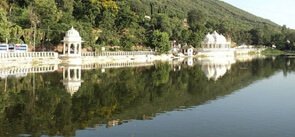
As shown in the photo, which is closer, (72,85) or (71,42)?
(72,85)

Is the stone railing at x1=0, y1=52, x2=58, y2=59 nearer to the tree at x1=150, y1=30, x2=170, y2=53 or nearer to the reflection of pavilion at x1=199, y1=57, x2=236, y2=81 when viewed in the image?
the reflection of pavilion at x1=199, y1=57, x2=236, y2=81

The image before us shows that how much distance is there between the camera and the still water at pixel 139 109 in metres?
20.9

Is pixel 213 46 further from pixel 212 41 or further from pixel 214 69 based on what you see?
pixel 214 69

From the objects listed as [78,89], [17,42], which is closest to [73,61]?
[17,42]

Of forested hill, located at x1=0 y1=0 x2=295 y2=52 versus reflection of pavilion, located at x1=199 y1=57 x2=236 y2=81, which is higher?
forested hill, located at x1=0 y1=0 x2=295 y2=52

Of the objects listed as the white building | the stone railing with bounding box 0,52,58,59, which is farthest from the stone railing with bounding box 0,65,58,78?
the white building

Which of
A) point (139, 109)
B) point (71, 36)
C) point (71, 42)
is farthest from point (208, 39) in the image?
point (139, 109)

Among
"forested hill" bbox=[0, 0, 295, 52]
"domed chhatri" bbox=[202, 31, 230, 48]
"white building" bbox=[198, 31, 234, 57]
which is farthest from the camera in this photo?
"domed chhatri" bbox=[202, 31, 230, 48]

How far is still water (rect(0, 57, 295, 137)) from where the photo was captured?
68.4 ft

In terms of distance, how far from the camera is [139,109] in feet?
89.3

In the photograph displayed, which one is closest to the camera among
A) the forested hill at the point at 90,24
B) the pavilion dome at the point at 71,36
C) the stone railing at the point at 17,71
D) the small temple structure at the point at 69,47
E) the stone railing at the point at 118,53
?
the stone railing at the point at 17,71

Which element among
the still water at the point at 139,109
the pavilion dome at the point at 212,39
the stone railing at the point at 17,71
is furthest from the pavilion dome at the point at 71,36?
the pavilion dome at the point at 212,39

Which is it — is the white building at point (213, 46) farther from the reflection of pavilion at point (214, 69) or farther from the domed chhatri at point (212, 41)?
the reflection of pavilion at point (214, 69)

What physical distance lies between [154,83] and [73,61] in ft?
86.6
